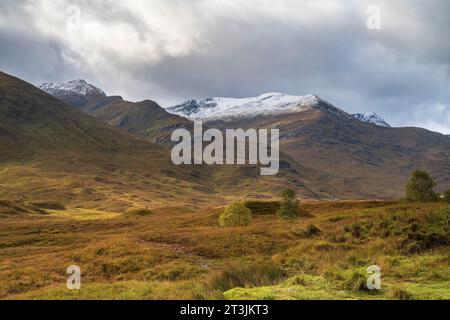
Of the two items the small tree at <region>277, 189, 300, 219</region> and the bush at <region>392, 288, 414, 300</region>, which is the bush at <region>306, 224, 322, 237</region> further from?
the bush at <region>392, 288, 414, 300</region>

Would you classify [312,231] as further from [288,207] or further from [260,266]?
[288,207]

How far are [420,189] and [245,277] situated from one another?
175 ft

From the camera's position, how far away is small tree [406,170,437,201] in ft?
204

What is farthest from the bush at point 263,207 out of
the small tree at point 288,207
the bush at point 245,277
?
the bush at point 245,277

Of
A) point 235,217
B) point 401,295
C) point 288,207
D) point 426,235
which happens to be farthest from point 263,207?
point 401,295

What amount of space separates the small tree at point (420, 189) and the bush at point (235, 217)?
Result: 77.8 ft

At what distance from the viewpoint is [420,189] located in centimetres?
6269

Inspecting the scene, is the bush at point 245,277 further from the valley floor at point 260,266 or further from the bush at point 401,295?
the bush at point 401,295

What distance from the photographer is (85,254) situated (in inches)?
1351

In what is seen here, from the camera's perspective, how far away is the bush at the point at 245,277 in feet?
51.7
